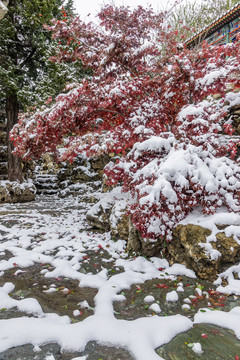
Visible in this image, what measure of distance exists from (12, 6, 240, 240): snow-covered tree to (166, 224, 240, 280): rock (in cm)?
22

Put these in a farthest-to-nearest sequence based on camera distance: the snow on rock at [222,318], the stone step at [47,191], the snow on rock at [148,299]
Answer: the stone step at [47,191] < the snow on rock at [148,299] < the snow on rock at [222,318]

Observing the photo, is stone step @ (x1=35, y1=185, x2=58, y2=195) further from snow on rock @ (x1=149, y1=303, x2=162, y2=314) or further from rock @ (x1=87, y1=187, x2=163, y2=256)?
snow on rock @ (x1=149, y1=303, x2=162, y2=314)

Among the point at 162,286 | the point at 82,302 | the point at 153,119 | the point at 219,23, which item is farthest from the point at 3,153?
the point at 219,23

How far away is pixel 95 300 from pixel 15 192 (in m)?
7.51

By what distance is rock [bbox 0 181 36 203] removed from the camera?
818 centimetres

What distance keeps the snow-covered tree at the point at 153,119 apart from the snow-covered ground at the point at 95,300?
0.69 meters

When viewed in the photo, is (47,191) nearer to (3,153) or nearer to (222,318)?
(3,153)

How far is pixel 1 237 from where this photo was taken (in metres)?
4.07

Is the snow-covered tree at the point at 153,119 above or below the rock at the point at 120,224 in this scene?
above

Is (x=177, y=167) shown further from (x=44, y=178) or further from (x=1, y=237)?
(x=44, y=178)

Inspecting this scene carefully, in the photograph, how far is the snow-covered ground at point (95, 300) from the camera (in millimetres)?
1614

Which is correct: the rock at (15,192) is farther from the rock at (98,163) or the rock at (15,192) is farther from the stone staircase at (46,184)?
the rock at (98,163)

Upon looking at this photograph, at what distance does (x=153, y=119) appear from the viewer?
381cm

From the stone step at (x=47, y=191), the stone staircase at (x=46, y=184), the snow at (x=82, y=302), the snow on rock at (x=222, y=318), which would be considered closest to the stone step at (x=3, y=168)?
the stone staircase at (x=46, y=184)
